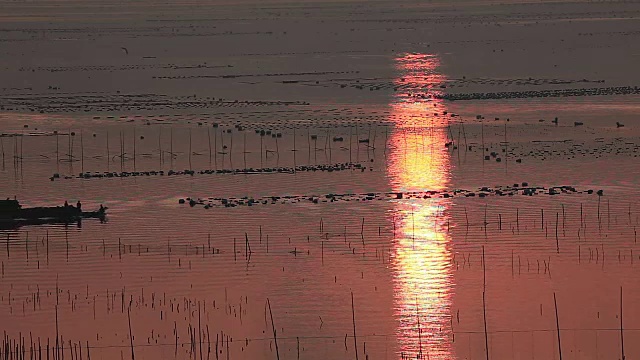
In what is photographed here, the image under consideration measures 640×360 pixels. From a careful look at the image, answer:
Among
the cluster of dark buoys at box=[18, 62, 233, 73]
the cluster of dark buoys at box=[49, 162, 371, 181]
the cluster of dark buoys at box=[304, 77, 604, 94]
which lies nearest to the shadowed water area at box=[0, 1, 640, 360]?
the cluster of dark buoys at box=[49, 162, 371, 181]

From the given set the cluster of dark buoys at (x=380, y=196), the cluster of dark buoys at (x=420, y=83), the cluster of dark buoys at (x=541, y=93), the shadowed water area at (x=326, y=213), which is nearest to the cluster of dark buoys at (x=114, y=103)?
the shadowed water area at (x=326, y=213)

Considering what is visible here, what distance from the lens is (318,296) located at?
21188mm

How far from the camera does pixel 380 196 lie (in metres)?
29.7

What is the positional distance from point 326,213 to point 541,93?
24.5 metres

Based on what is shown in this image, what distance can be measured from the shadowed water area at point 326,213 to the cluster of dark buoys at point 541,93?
0.48 feet

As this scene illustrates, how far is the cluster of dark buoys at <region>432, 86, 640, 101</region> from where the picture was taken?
49.7m

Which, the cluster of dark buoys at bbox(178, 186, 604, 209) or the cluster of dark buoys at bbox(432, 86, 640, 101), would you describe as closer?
the cluster of dark buoys at bbox(178, 186, 604, 209)

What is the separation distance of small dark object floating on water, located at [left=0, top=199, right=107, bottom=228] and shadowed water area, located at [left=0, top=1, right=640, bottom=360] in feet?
0.90

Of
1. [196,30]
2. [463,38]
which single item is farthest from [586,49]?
[196,30]

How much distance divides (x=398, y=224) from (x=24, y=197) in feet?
30.1

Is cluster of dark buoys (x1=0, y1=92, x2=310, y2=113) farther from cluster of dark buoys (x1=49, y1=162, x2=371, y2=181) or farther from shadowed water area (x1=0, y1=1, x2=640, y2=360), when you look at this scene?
cluster of dark buoys (x1=49, y1=162, x2=371, y2=181)

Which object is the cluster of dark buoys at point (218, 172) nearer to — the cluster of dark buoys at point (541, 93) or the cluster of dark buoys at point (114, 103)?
the cluster of dark buoys at point (114, 103)

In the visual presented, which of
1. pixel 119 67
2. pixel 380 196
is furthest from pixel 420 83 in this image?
Answer: pixel 380 196

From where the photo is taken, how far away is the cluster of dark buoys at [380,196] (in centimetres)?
2903
